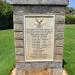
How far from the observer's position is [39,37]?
24.9 ft

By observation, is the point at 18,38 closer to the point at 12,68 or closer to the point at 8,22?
the point at 12,68

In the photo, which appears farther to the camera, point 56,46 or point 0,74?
point 0,74

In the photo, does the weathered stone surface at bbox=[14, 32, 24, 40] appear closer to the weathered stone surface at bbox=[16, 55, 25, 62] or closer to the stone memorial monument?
the stone memorial monument

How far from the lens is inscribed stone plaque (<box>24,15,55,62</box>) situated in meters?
7.49

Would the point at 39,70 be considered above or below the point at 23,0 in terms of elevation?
below

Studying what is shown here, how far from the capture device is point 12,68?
8797mm

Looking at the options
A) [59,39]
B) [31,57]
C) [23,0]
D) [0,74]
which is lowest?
[0,74]

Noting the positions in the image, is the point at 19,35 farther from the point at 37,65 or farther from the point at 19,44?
the point at 37,65

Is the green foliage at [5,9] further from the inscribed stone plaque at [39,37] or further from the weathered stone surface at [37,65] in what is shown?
the inscribed stone plaque at [39,37]

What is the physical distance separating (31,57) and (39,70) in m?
0.50

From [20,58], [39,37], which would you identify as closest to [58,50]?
[39,37]

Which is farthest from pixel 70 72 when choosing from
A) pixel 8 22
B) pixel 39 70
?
pixel 8 22

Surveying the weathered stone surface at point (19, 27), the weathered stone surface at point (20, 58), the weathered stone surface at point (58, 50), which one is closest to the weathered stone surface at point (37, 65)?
the weathered stone surface at point (20, 58)

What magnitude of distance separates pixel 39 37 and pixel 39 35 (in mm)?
64
